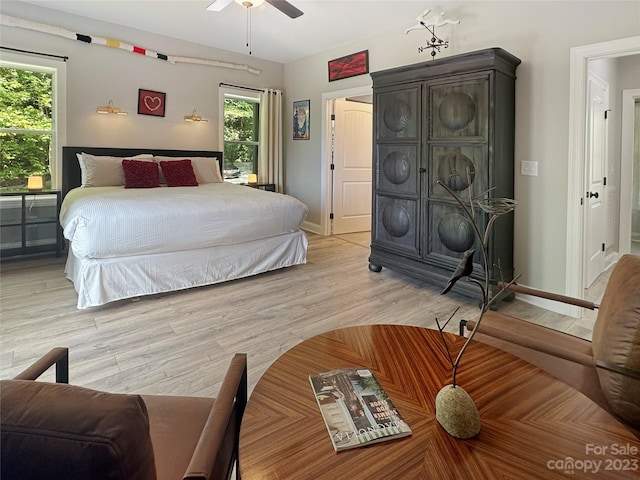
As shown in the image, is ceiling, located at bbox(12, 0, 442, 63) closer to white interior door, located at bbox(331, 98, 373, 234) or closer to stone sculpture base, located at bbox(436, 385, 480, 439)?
white interior door, located at bbox(331, 98, 373, 234)

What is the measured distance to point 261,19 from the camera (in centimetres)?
457

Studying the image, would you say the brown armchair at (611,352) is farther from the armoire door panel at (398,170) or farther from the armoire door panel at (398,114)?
the armoire door panel at (398,114)

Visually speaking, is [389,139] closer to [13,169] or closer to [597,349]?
[597,349]

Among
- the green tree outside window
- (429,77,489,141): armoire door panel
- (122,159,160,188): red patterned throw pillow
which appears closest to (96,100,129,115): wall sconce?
(122,159,160,188): red patterned throw pillow

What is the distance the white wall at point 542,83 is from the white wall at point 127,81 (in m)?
3.58

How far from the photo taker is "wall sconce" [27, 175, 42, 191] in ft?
14.2

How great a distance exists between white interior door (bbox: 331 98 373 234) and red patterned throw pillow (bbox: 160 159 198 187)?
2290 millimetres

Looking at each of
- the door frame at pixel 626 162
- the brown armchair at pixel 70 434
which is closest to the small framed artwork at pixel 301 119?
the door frame at pixel 626 162

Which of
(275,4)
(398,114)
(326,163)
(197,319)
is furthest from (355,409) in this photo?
(326,163)

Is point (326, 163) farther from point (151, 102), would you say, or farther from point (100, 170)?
point (100, 170)

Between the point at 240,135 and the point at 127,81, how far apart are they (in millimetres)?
1855

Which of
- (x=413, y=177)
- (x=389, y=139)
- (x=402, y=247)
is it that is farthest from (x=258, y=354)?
(x=389, y=139)

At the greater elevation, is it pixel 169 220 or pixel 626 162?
pixel 626 162

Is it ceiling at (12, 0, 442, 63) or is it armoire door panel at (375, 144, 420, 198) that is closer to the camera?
armoire door panel at (375, 144, 420, 198)
